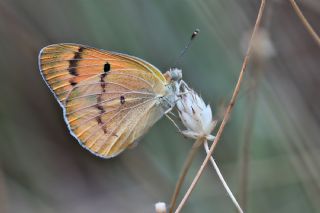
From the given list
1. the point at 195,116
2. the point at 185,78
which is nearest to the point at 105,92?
the point at 185,78

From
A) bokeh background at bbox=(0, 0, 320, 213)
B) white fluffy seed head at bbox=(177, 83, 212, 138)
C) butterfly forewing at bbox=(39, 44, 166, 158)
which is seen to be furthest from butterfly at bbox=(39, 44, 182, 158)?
white fluffy seed head at bbox=(177, 83, 212, 138)

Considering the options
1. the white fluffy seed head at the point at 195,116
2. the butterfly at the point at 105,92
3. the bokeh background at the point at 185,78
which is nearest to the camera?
the white fluffy seed head at the point at 195,116

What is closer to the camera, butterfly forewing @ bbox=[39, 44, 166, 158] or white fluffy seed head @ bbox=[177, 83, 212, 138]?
white fluffy seed head @ bbox=[177, 83, 212, 138]

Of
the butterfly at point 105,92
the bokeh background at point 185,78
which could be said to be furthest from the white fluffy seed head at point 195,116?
the bokeh background at point 185,78

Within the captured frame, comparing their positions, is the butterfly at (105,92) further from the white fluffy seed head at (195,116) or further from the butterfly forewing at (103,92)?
the white fluffy seed head at (195,116)

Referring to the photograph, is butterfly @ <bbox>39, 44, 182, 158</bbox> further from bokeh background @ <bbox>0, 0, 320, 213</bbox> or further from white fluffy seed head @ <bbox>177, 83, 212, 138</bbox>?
white fluffy seed head @ <bbox>177, 83, 212, 138</bbox>

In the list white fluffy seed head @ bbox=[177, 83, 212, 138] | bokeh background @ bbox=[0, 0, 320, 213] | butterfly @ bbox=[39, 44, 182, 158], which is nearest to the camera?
white fluffy seed head @ bbox=[177, 83, 212, 138]
